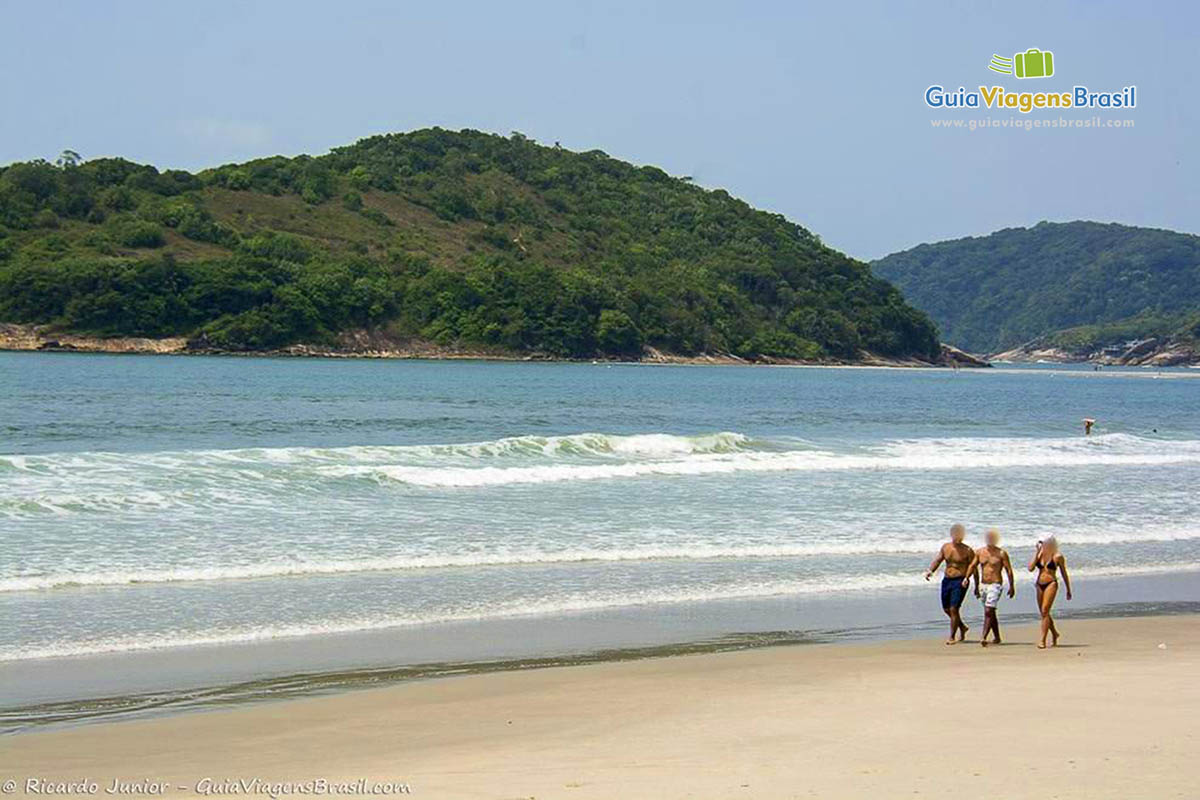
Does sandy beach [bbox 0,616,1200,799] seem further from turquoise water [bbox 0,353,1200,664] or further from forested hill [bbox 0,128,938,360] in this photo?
forested hill [bbox 0,128,938,360]

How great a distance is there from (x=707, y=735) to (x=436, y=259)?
13011 cm

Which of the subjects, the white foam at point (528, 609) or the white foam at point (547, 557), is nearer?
the white foam at point (528, 609)

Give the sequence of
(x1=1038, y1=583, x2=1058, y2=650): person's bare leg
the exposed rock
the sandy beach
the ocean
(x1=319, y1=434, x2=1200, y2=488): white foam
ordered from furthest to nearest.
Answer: the exposed rock, (x1=319, y1=434, x2=1200, y2=488): white foam, (x1=1038, y1=583, x2=1058, y2=650): person's bare leg, the ocean, the sandy beach

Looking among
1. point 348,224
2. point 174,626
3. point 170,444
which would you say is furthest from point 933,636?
point 348,224

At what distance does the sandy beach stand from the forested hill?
10336 cm

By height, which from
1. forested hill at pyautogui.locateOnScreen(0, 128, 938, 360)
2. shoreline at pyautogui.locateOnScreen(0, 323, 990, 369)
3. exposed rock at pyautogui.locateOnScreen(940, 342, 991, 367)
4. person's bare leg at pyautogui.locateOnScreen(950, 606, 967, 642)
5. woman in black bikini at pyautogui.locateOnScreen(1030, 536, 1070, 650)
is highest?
forested hill at pyautogui.locateOnScreen(0, 128, 938, 360)

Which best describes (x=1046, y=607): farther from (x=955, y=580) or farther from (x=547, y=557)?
(x=547, y=557)

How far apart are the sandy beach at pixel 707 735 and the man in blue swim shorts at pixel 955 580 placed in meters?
1.38

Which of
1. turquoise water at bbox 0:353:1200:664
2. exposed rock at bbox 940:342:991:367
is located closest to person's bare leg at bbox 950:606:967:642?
turquoise water at bbox 0:353:1200:664

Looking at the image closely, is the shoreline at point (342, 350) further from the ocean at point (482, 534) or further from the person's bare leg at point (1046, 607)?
the person's bare leg at point (1046, 607)

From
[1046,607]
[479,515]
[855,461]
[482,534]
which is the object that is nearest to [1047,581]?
[1046,607]

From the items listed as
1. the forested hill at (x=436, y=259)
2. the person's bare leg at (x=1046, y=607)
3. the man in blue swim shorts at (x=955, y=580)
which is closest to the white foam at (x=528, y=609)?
the man in blue swim shorts at (x=955, y=580)

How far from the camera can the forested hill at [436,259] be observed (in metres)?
113

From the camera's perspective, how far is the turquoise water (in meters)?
14.1
